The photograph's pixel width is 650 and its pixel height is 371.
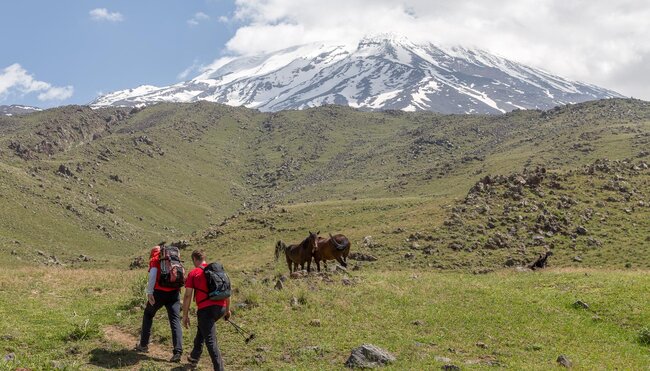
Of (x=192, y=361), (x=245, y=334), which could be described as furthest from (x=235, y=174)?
(x=192, y=361)

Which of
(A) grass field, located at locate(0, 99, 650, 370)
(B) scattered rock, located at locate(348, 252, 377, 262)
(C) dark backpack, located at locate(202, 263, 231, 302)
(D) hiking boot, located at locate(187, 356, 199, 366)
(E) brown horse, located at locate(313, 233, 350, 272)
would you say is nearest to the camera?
(C) dark backpack, located at locate(202, 263, 231, 302)

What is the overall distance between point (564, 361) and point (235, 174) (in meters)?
172

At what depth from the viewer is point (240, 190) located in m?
165

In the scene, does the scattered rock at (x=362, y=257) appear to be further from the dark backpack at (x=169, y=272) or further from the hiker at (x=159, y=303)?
the dark backpack at (x=169, y=272)

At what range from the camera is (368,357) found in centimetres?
1338

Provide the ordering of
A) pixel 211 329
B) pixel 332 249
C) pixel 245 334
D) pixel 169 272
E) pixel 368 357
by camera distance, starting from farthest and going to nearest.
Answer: pixel 332 249, pixel 245 334, pixel 169 272, pixel 368 357, pixel 211 329

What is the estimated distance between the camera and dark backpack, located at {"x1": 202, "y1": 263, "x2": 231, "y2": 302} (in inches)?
484

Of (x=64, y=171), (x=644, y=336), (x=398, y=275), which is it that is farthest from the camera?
(x=64, y=171)

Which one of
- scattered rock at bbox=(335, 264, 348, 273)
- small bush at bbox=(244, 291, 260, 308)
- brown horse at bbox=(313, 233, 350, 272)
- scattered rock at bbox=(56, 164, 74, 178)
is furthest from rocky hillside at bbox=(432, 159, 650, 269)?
scattered rock at bbox=(56, 164, 74, 178)

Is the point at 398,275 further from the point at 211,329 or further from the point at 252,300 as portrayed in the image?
the point at 211,329

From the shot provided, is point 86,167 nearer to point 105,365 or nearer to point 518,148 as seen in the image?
point 518,148

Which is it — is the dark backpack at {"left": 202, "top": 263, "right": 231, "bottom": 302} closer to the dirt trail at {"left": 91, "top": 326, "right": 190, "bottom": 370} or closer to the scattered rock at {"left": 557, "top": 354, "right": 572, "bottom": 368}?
the dirt trail at {"left": 91, "top": 326, "right": 190, "bottom": 370}

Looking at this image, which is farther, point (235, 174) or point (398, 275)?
point (235, 174)

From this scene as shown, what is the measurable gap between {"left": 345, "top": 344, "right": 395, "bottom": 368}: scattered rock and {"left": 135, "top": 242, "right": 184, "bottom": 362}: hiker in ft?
14.4
